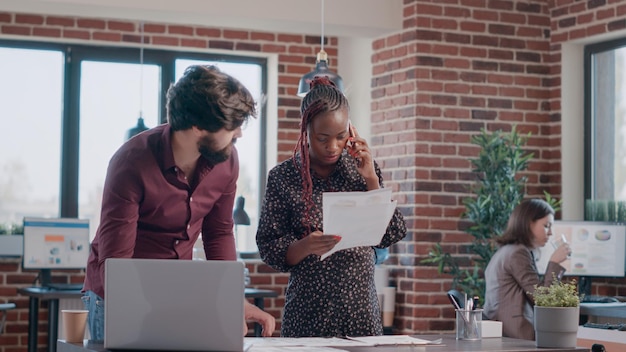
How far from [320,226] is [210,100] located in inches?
28.0

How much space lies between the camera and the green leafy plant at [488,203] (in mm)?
6188

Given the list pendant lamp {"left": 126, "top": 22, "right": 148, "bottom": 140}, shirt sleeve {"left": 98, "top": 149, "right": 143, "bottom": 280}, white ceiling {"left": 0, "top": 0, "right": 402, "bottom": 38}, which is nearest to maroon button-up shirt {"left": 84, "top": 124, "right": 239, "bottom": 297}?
shirt sleeve {"left": 98, "top": 149, "right": 143, "bottom": 280}

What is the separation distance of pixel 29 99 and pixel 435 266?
3.08 meters

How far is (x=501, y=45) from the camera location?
262 inches

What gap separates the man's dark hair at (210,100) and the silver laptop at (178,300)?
0.43 metres

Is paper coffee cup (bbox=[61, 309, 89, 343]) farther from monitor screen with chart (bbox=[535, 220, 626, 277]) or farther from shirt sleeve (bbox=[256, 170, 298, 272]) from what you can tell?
monitor screen with chart (bbox=[535, 220, 626, 277])

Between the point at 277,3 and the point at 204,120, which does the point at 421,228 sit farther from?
the point at 204,120

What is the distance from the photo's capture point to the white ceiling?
5.94 metres

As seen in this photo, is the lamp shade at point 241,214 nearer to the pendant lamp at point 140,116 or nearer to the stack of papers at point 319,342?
the pendant lamp at point 140,116

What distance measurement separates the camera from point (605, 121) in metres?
6.66

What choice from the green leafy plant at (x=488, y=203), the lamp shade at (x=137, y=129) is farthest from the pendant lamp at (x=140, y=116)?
the green leafy plant at (x=488, y=203)

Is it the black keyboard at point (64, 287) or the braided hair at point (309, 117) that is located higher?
the braided hair at point (309, 117)

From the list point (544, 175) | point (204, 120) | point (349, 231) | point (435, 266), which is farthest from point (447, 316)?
point (204, 120)

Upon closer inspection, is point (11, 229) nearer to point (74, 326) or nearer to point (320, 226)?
point (320, 226)
